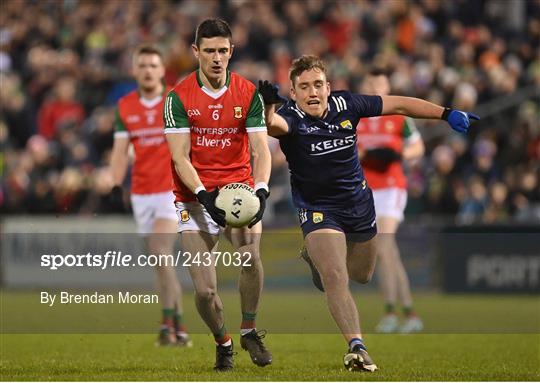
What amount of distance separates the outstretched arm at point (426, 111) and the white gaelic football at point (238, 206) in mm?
1446

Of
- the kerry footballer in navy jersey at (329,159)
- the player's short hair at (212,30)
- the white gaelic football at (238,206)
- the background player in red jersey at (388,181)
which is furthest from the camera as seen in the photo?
the background player in red jersey at (388,181)

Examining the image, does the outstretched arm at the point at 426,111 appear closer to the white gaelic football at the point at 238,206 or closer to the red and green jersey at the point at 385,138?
the white gaelic football at the point at 238,206

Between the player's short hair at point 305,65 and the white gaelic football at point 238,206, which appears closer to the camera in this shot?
the white gaelic football at point 238,206

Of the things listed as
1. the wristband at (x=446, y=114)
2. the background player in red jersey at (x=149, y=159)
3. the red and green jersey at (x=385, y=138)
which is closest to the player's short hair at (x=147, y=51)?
the background player in red jersey at (x=149, y=159)

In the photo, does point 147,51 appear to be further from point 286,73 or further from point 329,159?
point 286,73

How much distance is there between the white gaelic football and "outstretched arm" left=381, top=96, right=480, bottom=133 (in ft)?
Answer: 4.74

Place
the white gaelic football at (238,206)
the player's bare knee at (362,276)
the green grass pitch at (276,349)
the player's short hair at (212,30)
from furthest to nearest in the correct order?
the player's bare knee at (362,276) < the player's short hair at (212,30) < the green grass pitch at (276,349) < the white gaelic football at (238,206)

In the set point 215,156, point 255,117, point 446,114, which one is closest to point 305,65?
point 255,117

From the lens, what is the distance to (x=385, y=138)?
48.8 ft

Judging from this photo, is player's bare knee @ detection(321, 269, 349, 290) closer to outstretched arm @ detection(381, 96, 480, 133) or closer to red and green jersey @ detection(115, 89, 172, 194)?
outstretched arm @ detection(381, 96, 480, 133)

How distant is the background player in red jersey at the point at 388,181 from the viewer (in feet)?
48.1

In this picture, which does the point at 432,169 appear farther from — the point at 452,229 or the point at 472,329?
the point at 472,329

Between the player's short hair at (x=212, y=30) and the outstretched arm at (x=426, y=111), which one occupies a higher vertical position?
the player's short hair at (x=212, y=30)

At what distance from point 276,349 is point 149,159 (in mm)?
2427
